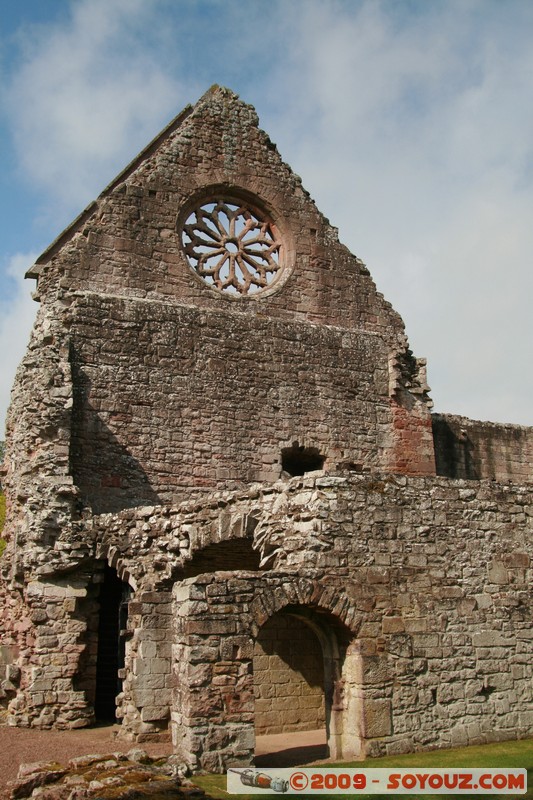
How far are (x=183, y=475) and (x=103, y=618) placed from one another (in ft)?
8.59

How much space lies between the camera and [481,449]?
746 inches

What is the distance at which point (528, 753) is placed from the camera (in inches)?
365

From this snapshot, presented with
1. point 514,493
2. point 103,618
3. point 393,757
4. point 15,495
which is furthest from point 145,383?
point 393,757

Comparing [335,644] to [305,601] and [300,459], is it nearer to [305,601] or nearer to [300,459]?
[305,601]

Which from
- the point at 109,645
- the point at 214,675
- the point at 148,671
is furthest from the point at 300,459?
the point at 214,675

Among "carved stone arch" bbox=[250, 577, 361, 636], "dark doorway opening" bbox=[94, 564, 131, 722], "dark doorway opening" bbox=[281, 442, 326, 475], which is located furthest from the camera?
"dark doorway opening" bbox=[281, 442, 326, 475]

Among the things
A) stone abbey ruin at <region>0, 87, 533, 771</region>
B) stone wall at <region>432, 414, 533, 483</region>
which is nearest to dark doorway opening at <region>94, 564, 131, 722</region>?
stone abbey ruin at <region>0, 87, 533, 771</region>

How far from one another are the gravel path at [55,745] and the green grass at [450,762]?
5.87 ft

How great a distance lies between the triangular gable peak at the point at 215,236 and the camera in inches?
618

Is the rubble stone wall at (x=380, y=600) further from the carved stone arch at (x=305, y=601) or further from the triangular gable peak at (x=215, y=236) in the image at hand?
the triangular gable peak at (x=215, y=236)

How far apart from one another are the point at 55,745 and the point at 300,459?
6954 mm

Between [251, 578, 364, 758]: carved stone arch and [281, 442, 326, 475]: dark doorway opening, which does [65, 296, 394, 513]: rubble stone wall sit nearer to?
[281, 442, 326, 475]: dark doorway opening

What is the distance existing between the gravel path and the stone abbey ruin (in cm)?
35

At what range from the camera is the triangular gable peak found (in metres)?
15.7
